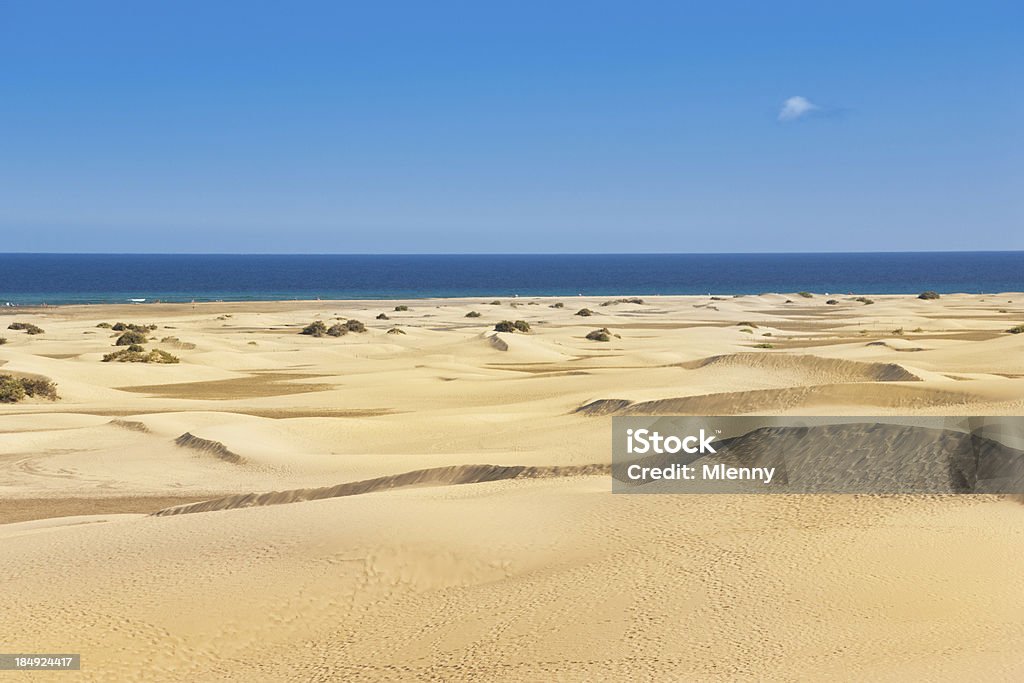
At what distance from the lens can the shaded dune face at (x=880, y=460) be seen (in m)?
9.88

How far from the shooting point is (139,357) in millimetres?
33688

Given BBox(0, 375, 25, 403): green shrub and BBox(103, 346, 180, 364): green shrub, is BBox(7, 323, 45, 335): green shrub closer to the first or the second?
BBox(103, 346, 180, 364): green shrub

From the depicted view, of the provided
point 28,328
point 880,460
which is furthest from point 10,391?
point 28,328

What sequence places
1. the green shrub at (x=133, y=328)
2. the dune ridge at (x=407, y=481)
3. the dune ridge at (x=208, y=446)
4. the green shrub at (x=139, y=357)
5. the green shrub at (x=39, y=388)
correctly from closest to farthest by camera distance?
the dune ridge at (x=407, y=481)
the dune ridge at (x=208, y=446)
the green shrub at (x=39, y=388)
the green shrub at (x=139, y=357)
the green shrub at (x=133, y=328)

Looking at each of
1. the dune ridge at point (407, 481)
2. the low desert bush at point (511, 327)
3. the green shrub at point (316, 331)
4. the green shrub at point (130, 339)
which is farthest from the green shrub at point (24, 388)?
the low desert bush at point (511, 327)

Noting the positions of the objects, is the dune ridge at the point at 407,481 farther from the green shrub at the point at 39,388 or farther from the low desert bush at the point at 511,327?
the low desert bush at the point at 511,327

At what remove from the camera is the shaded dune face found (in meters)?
9.88

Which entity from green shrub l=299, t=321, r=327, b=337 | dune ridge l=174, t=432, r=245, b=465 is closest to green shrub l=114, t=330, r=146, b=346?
green shrub l=299, t=321, r=327, b=337

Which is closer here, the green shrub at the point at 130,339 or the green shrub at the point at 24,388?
the green shrub at the point at 24,388

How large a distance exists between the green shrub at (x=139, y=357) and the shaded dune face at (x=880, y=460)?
25787 mm

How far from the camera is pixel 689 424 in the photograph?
13820 millimetres

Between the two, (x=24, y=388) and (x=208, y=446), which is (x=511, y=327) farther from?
(x=208, y=446)

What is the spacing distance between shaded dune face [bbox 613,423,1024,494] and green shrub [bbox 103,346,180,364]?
25.8 meters

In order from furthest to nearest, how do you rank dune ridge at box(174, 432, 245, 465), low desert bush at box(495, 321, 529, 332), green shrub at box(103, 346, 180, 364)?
low desert bush at box(495, 321, 529, 332) < green shrub at box(103, 346, 180, 364) < dune ridge at box(174, 432, 245, 465)
